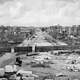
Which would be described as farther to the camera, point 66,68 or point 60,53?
point 60,53

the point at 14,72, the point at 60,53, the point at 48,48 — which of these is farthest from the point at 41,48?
the point at 14,72

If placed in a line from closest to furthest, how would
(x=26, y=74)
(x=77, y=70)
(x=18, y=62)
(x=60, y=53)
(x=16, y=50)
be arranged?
(x=26, y=74)
(x=77, y=70)
(x=18, y=62)
(x=60, y=53)
(x=16, y=50)

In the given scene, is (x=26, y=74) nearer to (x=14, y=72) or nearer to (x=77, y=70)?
(x=14, y=72)

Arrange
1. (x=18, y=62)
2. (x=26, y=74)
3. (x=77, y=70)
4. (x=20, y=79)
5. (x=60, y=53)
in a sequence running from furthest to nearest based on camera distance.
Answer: (x=60, y=53) → (x=18, y=62) → (x=77, y=70) → (x=26, y=74) → (x=20, y=79)

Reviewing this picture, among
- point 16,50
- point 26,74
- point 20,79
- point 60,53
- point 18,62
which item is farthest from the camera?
point 16,50

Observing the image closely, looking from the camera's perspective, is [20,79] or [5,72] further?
[5,72]

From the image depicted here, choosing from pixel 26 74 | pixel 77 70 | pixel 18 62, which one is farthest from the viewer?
pixel 18 62

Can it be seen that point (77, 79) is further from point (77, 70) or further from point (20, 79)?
point (20, 79)

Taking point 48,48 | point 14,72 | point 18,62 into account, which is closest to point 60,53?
point 48,48
